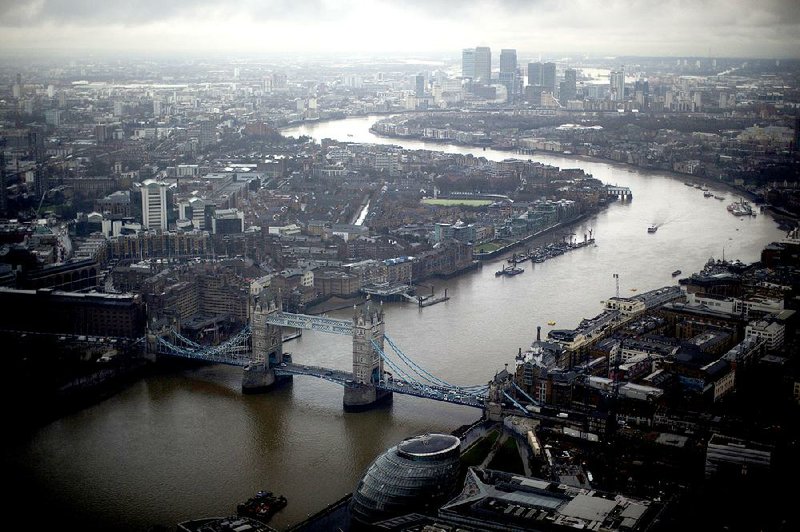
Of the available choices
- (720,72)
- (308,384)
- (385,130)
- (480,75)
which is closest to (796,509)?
(308,384)

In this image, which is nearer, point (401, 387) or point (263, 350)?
point (401, 387)

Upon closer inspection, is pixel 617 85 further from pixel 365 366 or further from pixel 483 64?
pixel 365 366

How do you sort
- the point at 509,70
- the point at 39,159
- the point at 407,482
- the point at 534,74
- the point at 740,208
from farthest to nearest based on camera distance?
the point at 509,70, the point at 534,74, the point at 740,208, the point at 39,159, the point at 407,482

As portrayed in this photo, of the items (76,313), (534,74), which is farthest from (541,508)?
(534,74)

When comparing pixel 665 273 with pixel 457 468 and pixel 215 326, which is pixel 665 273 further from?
pixel 457 468

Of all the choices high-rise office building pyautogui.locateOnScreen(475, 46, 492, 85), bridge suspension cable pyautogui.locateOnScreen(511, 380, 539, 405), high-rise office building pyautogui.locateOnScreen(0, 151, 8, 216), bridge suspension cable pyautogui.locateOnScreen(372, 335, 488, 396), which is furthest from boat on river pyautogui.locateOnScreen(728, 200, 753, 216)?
high-rise office building pyautogui.locateOnScreen(475, 46, 492, 85)

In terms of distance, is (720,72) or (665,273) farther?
(720,72)

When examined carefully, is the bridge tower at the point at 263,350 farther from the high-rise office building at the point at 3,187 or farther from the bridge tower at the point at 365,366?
the high-rise office building at the point at 3,187
